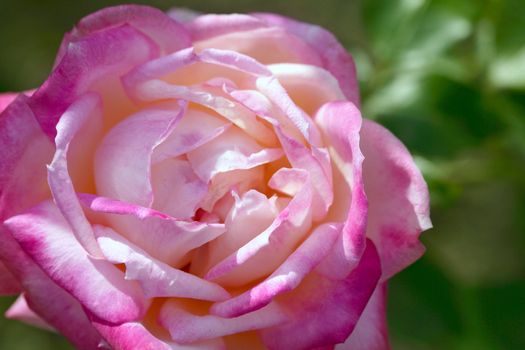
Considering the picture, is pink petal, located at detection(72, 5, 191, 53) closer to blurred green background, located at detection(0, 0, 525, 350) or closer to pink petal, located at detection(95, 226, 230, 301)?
pink petal, located at detection(95, 226, 230, 301)

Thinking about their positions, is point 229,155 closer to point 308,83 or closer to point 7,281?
point 308,83

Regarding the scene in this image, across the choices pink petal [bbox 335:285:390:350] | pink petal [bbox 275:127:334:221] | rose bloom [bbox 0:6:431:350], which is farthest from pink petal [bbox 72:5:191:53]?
pink petal [bbox 335:285:390:350]

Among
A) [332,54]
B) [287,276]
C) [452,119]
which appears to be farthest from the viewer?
[452,119]

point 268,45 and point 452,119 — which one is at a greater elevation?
point 268,45

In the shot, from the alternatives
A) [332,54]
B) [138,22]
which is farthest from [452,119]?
[138,22]

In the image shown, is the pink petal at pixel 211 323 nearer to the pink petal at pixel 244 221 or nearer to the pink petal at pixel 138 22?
the pink petal at pixel 244 221

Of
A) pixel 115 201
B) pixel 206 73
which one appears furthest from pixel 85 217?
pixel 206 73

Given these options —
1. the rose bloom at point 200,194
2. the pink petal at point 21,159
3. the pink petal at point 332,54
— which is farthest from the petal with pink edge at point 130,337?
the pink petal at point 332,54

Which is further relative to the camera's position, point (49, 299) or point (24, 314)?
point (24, 314)
